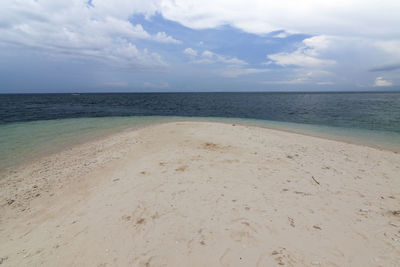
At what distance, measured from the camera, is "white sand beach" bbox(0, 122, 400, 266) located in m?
3.66

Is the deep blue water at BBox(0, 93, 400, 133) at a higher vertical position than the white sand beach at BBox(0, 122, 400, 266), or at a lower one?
higher

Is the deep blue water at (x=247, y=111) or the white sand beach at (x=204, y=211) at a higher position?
the deep blue water at (x=247, y=111)

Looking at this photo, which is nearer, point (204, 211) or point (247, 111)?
point (204, 211)

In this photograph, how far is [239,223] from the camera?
4434 millimetres

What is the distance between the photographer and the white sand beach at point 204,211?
3.66 m

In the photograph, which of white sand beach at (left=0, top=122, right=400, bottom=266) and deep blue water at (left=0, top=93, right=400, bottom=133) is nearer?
white sand beach at (left=0, top=122, right=400, bottom=266)

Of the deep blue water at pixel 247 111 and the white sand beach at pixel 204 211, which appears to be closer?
the white sand beach at pixel 204 211

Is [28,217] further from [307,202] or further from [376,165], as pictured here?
[376,165]

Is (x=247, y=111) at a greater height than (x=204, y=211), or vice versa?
(x=247, y=111)

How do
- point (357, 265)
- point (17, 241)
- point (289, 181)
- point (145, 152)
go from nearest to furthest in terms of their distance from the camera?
1. point (357, 265)
2. point (17, 241)
3. point (289, 181)
4. point (145, 152)

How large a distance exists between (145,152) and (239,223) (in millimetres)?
7206

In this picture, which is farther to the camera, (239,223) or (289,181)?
(289,181)

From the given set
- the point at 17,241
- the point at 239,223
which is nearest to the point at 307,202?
the point at 239,223

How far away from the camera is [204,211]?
491 cm
